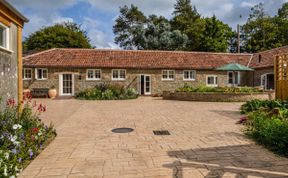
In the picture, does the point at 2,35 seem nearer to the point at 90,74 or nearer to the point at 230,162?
the point at 230,162

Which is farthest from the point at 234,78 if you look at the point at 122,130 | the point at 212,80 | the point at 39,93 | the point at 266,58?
the point at 122,130

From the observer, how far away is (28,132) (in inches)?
224

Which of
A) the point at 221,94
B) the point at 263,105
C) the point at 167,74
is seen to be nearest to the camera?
the point at 263,105

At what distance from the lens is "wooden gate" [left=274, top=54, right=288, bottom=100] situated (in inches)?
450

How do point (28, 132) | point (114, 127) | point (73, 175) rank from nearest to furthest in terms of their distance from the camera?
point (73, 175), point (28, 132), point (114, 127)

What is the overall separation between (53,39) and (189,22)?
21464 millimetres

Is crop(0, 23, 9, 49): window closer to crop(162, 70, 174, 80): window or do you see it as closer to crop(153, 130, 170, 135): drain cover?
crop(153, 130, 170, 135): drain cover

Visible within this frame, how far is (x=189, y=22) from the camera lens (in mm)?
41250

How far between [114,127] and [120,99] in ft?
38.3

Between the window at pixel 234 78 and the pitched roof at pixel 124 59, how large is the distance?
1.44 meters

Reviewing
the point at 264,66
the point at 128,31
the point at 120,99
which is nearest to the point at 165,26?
the point at 128,31

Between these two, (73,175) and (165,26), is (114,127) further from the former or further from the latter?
(165,26)

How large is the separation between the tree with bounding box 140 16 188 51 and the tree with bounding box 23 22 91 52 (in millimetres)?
9817

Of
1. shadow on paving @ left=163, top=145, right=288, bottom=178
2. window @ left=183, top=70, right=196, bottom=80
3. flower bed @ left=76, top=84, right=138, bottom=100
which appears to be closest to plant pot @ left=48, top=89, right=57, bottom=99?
flower bed @ left=76, top=84, right=138, bottom=100
